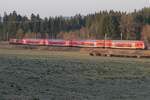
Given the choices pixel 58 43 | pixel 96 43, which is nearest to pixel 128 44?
pixel 96 43

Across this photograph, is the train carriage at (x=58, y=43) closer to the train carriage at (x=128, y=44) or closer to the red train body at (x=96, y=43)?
the red train body at (x=96, y=43)

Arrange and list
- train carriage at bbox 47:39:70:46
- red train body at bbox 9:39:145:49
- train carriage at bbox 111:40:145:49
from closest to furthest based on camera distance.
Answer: train carriage at bbox 111:40:145:49 < red train body at bbox 9:39:145:49 < train carriage at bbox 47:39:70:46

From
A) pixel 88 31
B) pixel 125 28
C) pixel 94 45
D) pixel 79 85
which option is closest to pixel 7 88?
pixel 79 85

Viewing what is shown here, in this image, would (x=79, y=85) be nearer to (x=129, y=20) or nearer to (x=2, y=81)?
(x=2, y=81)

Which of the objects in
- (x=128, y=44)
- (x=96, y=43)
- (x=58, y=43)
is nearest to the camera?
(x=128, y=44)

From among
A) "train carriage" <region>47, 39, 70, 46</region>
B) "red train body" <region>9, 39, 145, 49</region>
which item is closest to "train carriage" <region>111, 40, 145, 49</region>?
"red train body" <region>9, 39, 145, 49</region>

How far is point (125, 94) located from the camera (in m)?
17.9

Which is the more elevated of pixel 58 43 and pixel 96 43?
pixel 96 43

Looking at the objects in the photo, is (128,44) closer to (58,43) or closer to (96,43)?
(96,43)

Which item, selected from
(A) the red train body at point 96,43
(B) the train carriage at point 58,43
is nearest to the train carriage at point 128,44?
(A) the red train body at point 96,43

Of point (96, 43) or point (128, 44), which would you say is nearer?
point (128, 44)

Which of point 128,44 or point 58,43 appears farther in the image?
point 58,43

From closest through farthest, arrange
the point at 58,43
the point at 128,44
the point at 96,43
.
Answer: the point at 128,44, the point at 96,43, the point at 58,43

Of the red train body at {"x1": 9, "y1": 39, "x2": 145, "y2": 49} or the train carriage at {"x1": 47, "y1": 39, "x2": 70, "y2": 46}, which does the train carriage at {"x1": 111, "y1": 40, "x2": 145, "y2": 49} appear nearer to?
the red train body at {"x1": 9, "y1": 39, "x2": 145, "y2": 49}
